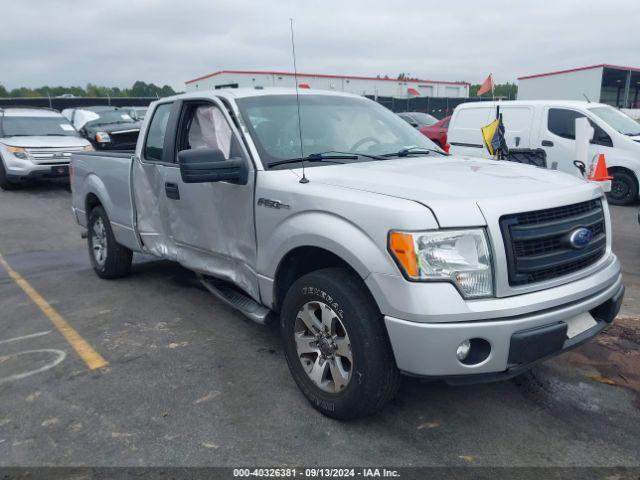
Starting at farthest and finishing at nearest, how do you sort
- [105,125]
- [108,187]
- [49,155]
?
[105,125]
[49,155]
[108,187]

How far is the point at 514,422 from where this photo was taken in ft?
9.73

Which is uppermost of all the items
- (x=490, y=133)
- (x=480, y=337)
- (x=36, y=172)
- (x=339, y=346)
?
(x=490, y=133)

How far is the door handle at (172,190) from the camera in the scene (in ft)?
13.8

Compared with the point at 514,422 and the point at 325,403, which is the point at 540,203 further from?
the point at 325,403

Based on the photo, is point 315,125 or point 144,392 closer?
point 144,392

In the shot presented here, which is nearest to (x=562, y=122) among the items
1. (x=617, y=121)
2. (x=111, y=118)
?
(x=617, y=121)

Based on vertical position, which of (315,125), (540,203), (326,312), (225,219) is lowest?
(326,312)

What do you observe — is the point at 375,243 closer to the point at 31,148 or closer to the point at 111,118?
the point at 31,148

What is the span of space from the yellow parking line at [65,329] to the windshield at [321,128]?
73.5 inches

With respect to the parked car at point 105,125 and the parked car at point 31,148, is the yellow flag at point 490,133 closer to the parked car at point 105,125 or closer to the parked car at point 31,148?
the parked car at point 105,125

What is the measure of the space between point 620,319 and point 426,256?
2786 mm

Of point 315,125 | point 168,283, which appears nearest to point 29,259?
point 168,283

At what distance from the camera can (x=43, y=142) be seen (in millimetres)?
11852

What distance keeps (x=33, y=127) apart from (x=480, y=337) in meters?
12.9
